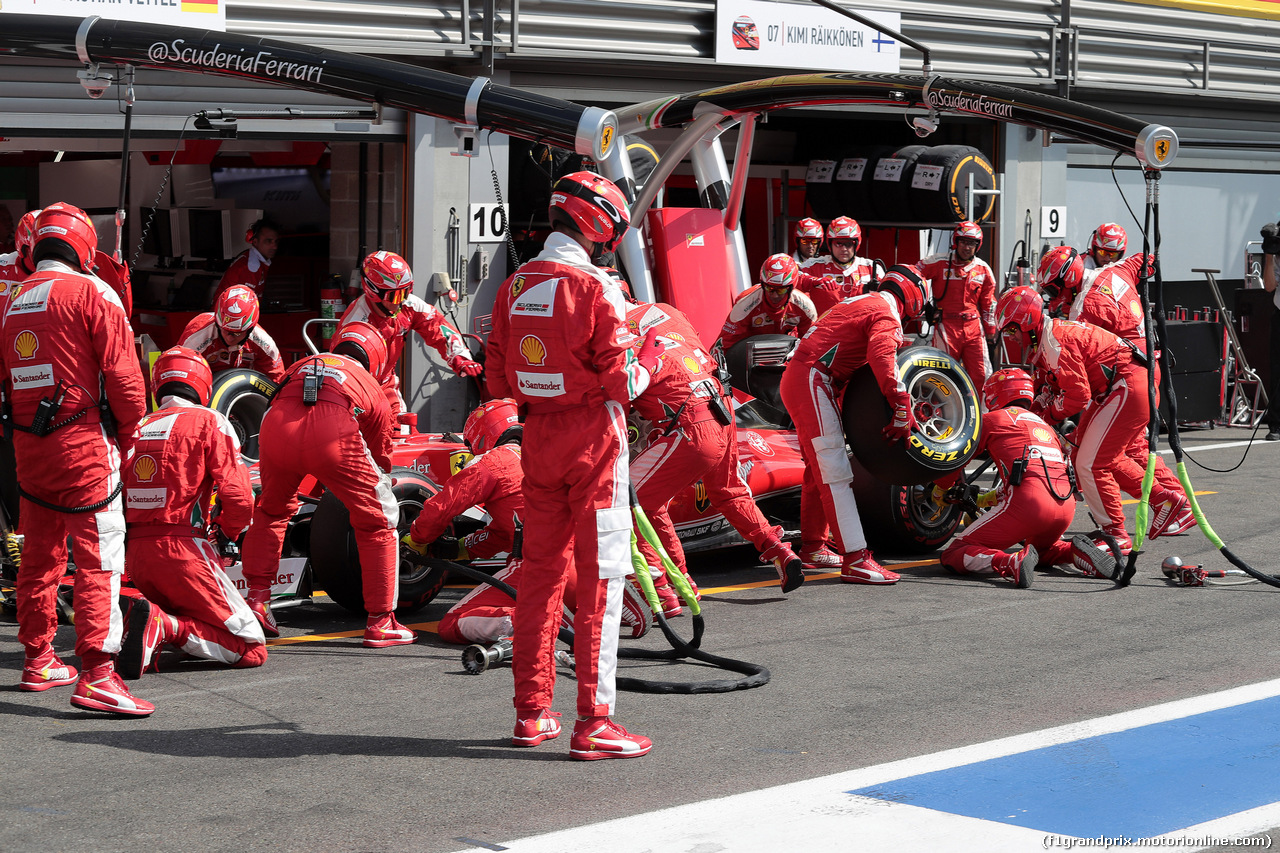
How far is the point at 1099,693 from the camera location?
6.48 metres

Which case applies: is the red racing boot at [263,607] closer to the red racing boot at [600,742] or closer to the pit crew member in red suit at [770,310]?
the red racing boot at [600,742]

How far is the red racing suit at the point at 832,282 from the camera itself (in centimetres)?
1340

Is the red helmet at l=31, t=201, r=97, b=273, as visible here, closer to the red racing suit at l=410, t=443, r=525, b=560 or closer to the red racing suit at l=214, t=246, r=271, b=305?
the red racing suit at l=410, t=443, r=525, b=560

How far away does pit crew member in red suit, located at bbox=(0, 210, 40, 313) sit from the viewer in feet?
23.5

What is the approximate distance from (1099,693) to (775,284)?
562cm

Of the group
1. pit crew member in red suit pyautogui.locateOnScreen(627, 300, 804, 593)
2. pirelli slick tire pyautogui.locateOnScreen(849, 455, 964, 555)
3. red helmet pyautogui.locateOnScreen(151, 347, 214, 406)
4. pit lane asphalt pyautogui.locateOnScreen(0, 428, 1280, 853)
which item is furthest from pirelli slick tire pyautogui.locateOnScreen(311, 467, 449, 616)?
pirelli slick tire pyautogui.locateOnScreen(849, 455, 964, 555)

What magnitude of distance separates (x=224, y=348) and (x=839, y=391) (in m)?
4.08

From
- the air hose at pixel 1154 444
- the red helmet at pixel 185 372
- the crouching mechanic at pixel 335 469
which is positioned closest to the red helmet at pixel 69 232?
the red helmet at pixel 185 372

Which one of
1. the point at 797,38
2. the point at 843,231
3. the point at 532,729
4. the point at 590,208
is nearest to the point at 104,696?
the point at 532,729

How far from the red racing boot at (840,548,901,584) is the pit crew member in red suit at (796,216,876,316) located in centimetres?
473

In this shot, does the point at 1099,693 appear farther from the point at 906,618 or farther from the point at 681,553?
the point at 681,553

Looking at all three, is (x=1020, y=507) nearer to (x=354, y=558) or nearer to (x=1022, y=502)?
(x=1022, y=502)

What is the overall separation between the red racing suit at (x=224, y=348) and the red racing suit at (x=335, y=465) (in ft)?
8.03

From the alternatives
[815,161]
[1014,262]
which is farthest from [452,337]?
[1014,262]
